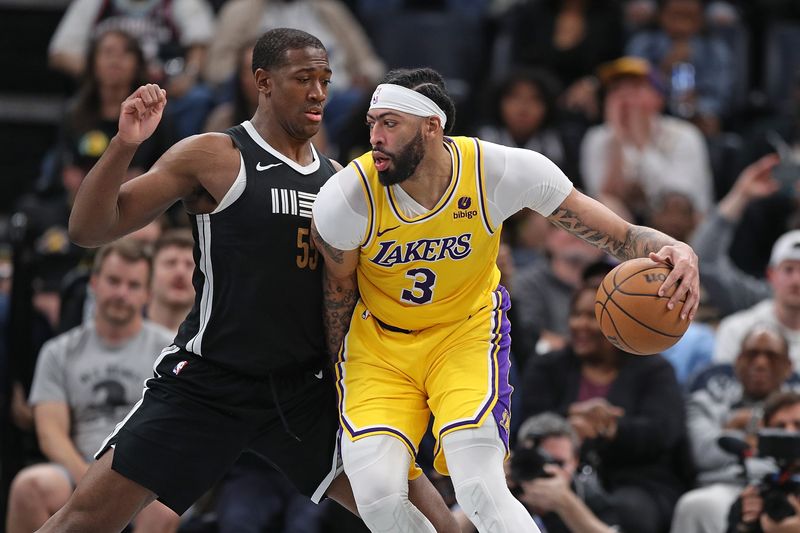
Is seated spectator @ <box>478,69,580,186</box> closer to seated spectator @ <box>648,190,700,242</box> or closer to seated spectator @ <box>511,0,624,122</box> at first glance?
seated spectator @ <box>648,190,700,242</box>

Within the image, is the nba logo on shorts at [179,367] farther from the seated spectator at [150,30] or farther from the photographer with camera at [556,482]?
the seated spectator at [150,30]

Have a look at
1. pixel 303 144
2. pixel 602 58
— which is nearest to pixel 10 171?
pixel 602 58

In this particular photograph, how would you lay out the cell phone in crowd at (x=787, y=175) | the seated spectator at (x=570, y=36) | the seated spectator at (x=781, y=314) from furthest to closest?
the seated spectator at (x=570, y=36) < the cell phone in crowd at (x=787, y=175) < the seated spectator at (x=781, y=314)

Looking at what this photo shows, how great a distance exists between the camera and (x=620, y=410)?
7.73 meters

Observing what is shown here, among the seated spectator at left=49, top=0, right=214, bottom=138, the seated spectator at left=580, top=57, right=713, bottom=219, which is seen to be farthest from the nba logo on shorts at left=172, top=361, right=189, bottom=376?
the seated spectator at left=49, top=0, right=214, bottom=138

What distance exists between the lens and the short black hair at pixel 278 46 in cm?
562

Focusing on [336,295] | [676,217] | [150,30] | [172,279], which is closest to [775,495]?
[336,295]

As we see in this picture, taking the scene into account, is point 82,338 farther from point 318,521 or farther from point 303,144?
point 303,144

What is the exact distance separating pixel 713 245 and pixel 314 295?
484 centimetres

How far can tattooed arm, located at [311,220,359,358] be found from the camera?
551cm

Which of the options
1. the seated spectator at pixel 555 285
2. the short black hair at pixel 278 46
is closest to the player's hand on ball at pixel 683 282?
the short black hair at pixel 278 46

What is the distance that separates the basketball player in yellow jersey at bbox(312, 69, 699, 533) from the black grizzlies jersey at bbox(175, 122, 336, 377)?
0.47ft

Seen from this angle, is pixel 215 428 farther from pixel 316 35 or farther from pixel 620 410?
pixel 316 35

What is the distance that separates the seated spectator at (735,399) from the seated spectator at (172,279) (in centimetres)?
295
